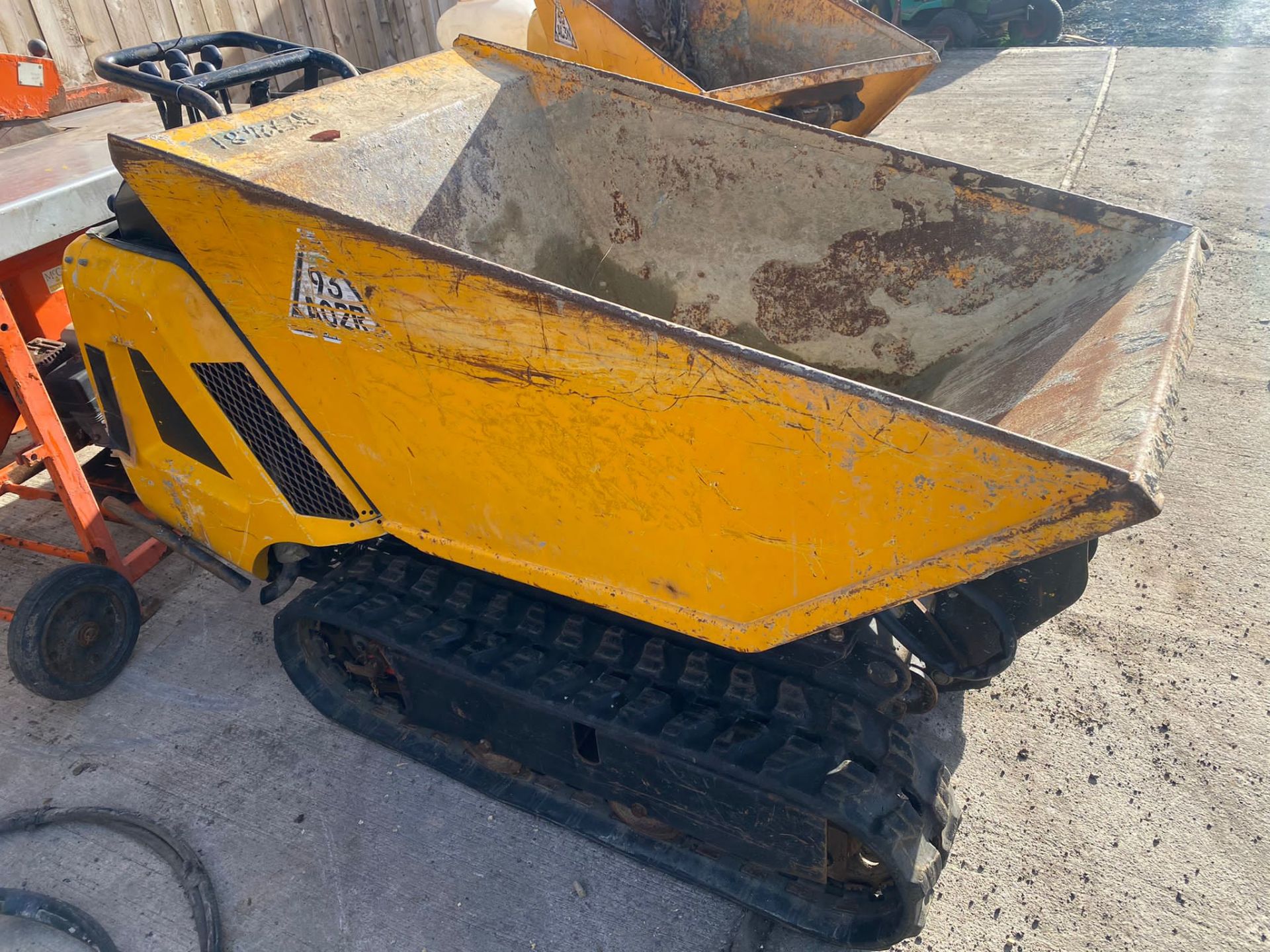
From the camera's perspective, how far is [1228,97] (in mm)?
7840

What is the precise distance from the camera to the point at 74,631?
8.82 feet

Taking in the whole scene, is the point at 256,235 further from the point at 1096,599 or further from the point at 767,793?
the point at 1096,599

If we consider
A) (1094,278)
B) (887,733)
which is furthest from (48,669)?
(1094,278)

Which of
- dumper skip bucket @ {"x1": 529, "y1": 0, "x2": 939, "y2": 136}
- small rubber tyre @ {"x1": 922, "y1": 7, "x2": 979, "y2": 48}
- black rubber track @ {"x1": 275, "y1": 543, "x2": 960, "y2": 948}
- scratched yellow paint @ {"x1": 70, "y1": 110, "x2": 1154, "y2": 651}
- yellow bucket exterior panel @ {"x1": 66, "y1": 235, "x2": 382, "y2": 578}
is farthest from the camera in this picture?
small rubber tyre @ {"x1": 922, "y1": 7, "x2": 979, "y2": 48}

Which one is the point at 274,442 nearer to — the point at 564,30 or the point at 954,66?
the point at 564,30

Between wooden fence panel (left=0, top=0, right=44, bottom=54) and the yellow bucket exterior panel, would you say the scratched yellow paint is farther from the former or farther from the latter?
wooden fence panel (left=0, top=0, right=44, bottom=54)

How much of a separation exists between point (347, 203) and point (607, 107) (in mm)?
1086

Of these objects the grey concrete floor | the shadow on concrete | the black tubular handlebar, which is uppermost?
the black tubular handlebar

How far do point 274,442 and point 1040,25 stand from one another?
11.3 m

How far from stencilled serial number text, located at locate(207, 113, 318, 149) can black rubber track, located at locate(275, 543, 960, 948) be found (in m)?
1.19

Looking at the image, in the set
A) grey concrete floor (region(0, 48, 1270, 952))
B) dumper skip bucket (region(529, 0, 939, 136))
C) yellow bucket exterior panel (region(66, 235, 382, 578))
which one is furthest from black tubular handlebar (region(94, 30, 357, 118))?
dumper skip bucket (region(529, 0, 939, 136))

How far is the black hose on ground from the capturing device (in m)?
2.13

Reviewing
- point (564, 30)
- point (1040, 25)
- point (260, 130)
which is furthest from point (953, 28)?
point (260, 130)

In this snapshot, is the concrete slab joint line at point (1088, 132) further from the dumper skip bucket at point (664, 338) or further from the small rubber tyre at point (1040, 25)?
the dumper skip bucket at point (664, 338)
